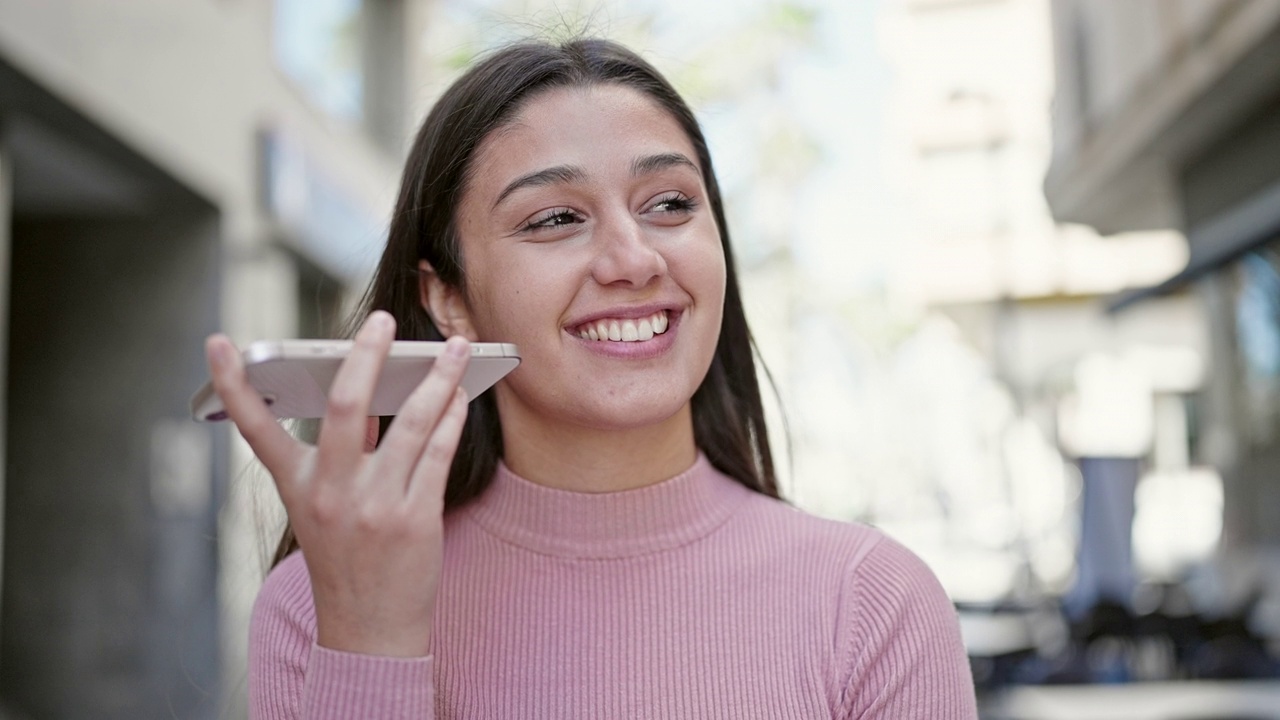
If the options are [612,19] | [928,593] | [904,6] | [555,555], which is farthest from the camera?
[904,6]

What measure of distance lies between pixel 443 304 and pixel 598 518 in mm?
416

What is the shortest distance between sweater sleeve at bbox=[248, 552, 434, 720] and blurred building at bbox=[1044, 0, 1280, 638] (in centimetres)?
678

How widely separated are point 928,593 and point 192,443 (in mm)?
7508

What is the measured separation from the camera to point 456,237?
2.06 m

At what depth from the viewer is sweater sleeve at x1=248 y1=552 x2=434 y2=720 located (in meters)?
1.42

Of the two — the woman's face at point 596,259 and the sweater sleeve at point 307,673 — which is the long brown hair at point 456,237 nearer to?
the woman's face at point 596,259

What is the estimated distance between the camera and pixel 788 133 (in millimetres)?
25969

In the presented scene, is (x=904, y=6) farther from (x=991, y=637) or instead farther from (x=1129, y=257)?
(x=991, y=637)

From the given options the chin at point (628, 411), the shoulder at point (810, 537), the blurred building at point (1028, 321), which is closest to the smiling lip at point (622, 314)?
the chin at point (628, 411)

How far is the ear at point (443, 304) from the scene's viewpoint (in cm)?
210

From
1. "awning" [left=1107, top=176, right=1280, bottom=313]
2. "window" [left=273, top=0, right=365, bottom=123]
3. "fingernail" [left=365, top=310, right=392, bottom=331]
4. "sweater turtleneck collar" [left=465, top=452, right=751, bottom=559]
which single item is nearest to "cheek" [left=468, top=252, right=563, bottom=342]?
"sweater turtleneck collar" [left=465, top=452, right=751, bottom=559]

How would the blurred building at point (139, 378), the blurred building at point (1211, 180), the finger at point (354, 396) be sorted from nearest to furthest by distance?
the finger at point (354, 396), the blurred building at point (139, 378), the blurred building at point (1211, 180)

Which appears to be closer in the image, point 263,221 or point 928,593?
point 928,593

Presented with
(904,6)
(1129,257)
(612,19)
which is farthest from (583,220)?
(904,6)
